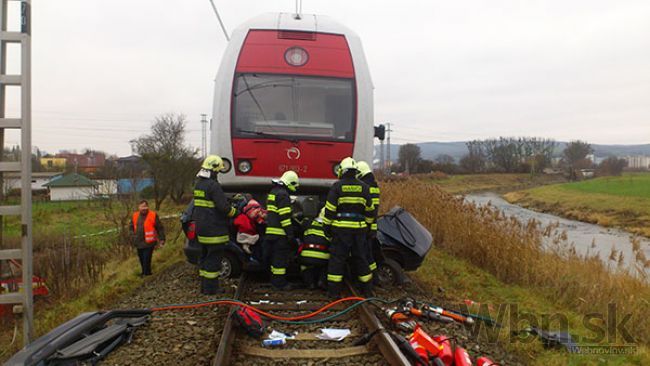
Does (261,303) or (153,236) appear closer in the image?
(261,303)

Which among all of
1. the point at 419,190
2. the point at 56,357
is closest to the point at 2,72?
the point at 56,357

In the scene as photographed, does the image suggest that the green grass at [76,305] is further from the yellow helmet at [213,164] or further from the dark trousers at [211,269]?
the yellow helmet at [213,164]

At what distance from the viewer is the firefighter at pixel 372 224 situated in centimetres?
558

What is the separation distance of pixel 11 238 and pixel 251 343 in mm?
10824

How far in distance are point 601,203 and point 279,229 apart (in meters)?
33.2

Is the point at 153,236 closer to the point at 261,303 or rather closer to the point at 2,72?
the point at 261,303

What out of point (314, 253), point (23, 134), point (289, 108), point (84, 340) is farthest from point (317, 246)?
point (23, 134)

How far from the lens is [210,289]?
540 centimetres

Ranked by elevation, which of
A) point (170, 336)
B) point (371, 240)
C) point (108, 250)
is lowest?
point (108, 250)

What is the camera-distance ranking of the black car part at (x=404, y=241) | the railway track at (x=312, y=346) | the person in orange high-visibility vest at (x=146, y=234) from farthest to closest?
the person in orange high-visibility vest at (x=146, y=234)
the black car part at (x=404, y=241)
the railway track at (x=312, y=346)

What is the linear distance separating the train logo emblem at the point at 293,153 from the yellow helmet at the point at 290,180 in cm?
47

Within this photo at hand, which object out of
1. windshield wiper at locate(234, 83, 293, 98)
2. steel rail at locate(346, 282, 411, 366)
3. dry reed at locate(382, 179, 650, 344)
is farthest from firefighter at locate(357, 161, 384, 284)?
dry reed at locate(382, 179, 650, 344)

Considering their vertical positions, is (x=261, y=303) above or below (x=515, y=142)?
below

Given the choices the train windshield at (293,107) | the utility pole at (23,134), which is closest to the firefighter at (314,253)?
the train windshield at (293,107)
